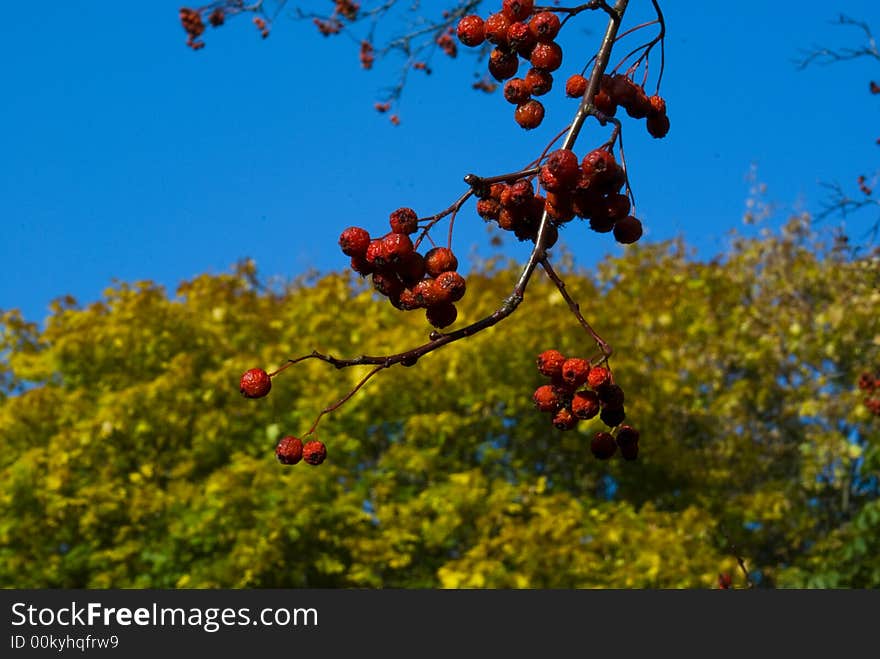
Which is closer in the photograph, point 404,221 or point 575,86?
point 404,221

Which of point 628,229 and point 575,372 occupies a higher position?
point 628,229

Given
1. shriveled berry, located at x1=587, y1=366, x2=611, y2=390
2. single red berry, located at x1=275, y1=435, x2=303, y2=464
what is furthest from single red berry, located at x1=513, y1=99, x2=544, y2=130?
single red berry, located at x1=275, y1=435, x2=303, y2=464

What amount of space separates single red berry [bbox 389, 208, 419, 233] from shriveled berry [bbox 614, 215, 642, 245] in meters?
0.40

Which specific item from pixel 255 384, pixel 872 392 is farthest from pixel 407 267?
pixel 872 392

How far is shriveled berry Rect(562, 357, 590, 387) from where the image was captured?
185cm

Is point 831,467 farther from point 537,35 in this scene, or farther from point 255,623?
point 537,35

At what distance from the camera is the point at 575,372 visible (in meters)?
1.85

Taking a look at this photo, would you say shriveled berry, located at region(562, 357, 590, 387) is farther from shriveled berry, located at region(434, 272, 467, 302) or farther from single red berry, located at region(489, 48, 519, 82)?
single red berry, located at region(489, 48, 519, 82)

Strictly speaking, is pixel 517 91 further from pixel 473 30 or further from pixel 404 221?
pixel 404 221

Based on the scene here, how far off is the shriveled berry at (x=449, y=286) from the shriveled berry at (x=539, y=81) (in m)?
0.43

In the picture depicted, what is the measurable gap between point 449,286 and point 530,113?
1.43ft

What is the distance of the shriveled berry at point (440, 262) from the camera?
1.69 metres

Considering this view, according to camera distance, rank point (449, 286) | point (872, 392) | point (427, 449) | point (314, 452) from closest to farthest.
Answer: point (449, 286)
point (314, 452)
point (872, 392)
point (427, 449)

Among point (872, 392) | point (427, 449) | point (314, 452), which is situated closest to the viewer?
point (314, 452)
